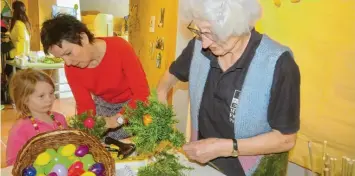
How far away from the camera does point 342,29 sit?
192cm

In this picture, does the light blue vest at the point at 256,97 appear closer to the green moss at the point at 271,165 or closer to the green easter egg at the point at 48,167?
the green moss at the point at 271,165

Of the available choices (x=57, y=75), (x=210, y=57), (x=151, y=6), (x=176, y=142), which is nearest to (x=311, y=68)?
(x=210, y=57)

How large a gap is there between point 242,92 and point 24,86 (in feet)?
3.65

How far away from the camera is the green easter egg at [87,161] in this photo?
3.95 feet

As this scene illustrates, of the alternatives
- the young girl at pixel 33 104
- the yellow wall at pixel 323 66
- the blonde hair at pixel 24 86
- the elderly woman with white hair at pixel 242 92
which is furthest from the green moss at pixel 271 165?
the blonde hair at pixel 24 86

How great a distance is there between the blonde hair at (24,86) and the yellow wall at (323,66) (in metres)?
1.43

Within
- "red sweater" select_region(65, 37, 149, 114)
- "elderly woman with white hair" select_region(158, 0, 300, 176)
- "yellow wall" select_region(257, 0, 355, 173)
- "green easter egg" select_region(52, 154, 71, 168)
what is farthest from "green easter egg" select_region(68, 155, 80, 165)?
"yellow wall" select_region(257, 0, 355, 173)

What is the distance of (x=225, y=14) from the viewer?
1088 millimetres

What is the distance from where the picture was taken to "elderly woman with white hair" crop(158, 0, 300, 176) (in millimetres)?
1113

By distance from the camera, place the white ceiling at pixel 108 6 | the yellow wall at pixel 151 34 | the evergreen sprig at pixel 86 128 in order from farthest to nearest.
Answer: the white ceiling at pixel 108 6
the yellow wall at pixel 151 34
the evergreen sprig at pixel 86 128

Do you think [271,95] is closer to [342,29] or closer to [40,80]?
[342,29]

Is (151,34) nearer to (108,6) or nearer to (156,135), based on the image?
(156,135)

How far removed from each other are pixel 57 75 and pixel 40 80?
442 cm

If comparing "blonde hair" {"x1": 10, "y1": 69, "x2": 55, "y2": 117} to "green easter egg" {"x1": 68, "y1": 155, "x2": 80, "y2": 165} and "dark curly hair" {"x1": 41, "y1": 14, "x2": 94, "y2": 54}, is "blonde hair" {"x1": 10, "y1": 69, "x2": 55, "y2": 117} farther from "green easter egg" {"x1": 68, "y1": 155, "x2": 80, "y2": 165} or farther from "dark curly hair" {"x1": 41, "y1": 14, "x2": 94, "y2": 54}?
"green easter egg" {"x1": 68, "y1": 155, "x2": 80, "y2": 165}
